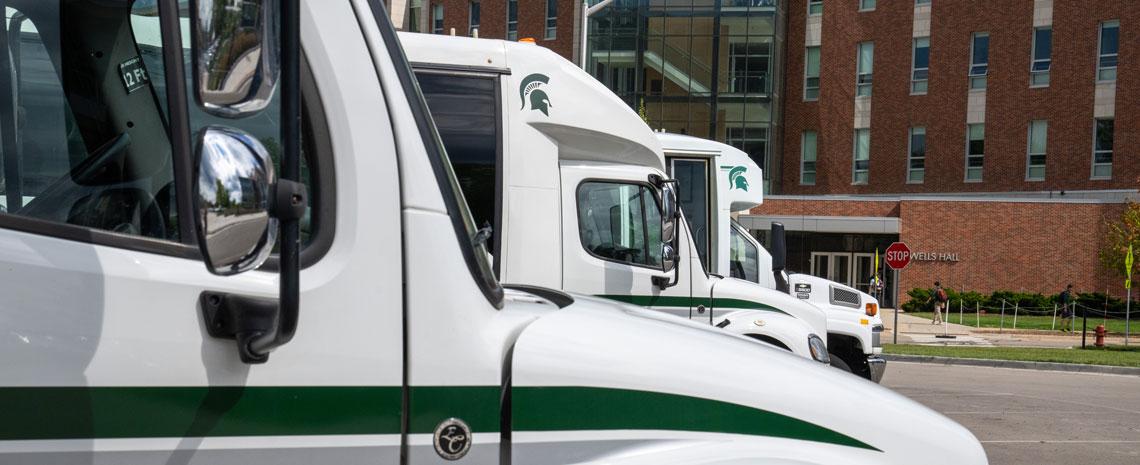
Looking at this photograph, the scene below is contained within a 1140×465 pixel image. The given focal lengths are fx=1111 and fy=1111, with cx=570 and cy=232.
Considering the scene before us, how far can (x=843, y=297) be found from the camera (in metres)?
15.1

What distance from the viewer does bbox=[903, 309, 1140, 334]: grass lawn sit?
120 feet

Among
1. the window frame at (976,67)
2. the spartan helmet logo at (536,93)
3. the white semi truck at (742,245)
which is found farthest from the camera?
the window frame at (976,67)

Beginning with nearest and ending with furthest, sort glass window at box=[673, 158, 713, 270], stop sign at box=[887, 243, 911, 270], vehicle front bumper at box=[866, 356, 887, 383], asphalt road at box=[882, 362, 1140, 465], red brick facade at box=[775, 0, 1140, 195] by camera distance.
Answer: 1. asphalt road at box=[882, 362, 1140, 465]
2. glass window at box=[673, 158, 713, 270]
3. vehicle front bumper at box=[866, 356, 887, 383]
4. stop sign at box=[887, 243, 911, 270]
5. red brick facade at box=[775, 0, 1140, 195]

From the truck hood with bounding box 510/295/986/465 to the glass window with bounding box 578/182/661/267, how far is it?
5731 millimetres

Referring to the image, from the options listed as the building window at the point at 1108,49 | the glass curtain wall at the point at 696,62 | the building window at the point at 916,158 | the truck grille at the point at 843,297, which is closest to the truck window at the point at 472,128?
the truck grille at the point at 843,297

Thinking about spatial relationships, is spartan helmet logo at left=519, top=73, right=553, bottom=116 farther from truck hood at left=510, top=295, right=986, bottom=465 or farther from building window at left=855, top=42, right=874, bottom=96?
building window at left=855, top=42, right=874, bottom=96

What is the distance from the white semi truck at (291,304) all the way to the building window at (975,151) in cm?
4622

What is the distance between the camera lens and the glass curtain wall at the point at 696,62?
4591 cm

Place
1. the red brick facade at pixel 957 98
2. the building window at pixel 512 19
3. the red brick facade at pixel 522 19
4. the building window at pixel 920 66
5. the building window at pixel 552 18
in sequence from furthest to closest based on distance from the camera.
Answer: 1. the building window at pixel 512 19
2. the building window at pixel 552 18
3. the red brick facade at pixel 522 19
4. the building window at pixel 920 66
5. the red brick facade at pixel 957 98

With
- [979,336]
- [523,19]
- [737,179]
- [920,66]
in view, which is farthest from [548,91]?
[523,19]

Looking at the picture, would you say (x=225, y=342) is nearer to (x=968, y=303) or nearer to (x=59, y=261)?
(x=59, y=261)

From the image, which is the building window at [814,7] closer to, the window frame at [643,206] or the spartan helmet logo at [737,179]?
the spartan helmet logo at [737,179]

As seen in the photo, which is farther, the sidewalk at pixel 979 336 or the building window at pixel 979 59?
the building window at pixel 979 59

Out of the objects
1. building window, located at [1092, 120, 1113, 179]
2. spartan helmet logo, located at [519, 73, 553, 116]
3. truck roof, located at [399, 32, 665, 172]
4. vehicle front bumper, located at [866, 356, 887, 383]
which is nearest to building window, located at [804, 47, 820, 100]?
building window, located at [1092, 120, 1113, 179]
